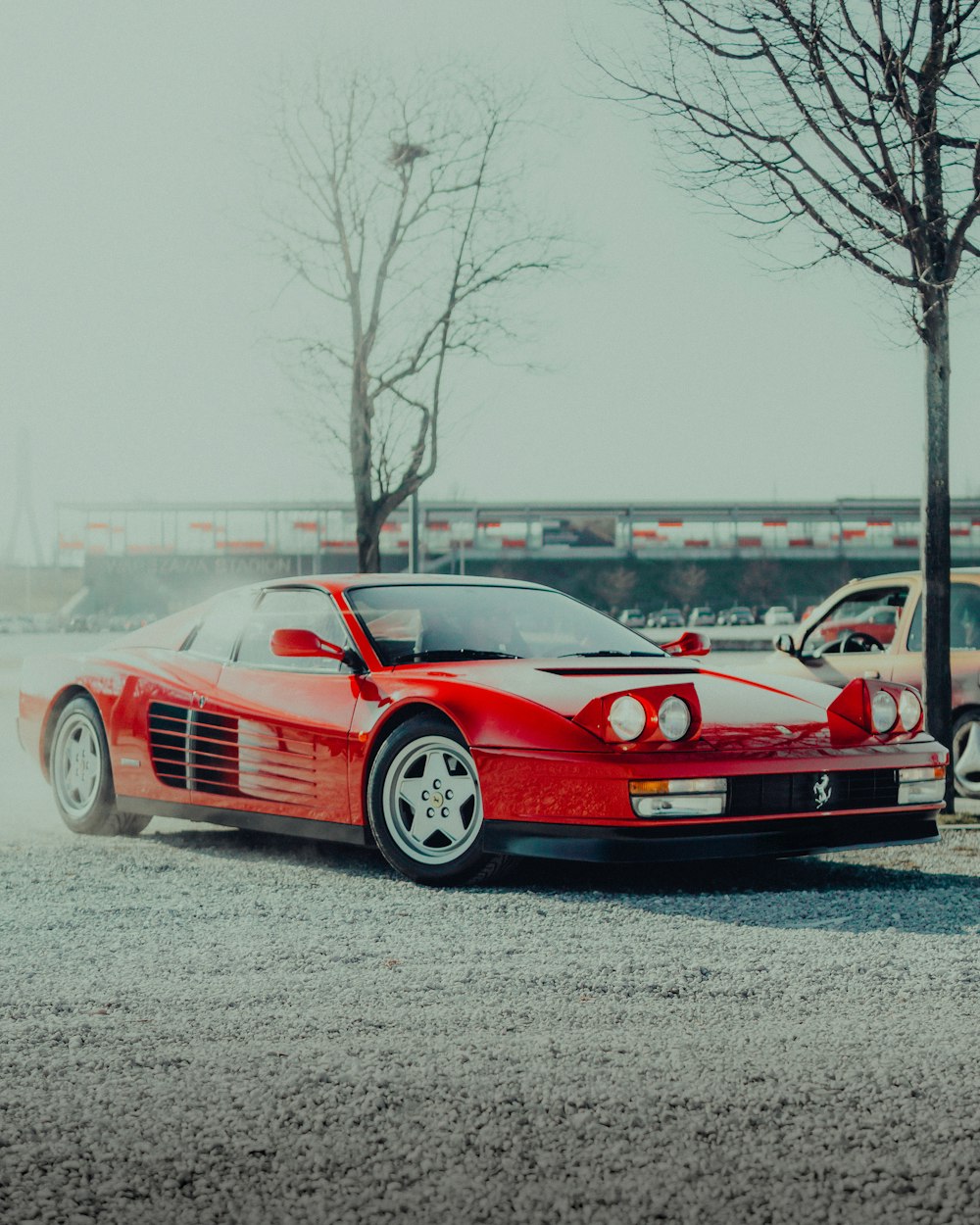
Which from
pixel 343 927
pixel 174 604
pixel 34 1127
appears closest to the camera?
pixel 34 1127

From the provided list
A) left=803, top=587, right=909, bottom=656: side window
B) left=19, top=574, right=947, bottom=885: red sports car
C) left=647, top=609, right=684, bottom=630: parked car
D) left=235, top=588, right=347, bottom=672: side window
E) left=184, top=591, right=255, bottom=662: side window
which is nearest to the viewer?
left=19, top=574, right=947, bottom=885: red sports car

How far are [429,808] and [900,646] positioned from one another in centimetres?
448

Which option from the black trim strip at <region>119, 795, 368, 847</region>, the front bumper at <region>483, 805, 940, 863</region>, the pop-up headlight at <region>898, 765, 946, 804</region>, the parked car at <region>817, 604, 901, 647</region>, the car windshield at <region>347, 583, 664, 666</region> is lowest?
the black trim strip at <region>119, 795, 368, 847</region>

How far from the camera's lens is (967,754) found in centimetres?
896

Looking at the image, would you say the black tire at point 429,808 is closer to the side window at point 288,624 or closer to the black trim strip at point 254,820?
the black trim strip at point 254,820

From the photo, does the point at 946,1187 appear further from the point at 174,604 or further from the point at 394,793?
the point at 174,604

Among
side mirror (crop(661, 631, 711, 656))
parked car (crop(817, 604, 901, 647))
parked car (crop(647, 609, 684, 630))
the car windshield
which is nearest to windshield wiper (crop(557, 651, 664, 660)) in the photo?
the car windshield

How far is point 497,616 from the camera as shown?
7008 mm

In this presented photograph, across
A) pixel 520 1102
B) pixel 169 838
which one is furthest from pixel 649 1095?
pixel 169 838

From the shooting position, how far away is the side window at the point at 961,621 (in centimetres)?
926

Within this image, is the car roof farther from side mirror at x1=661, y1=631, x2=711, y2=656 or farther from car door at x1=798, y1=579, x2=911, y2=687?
car door at x1=798, y1=579, x2=911, y2=687

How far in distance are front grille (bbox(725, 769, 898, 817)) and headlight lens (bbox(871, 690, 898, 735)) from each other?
19 cm

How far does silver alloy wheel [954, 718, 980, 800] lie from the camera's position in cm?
890

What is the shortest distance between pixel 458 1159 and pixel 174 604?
300 ft
